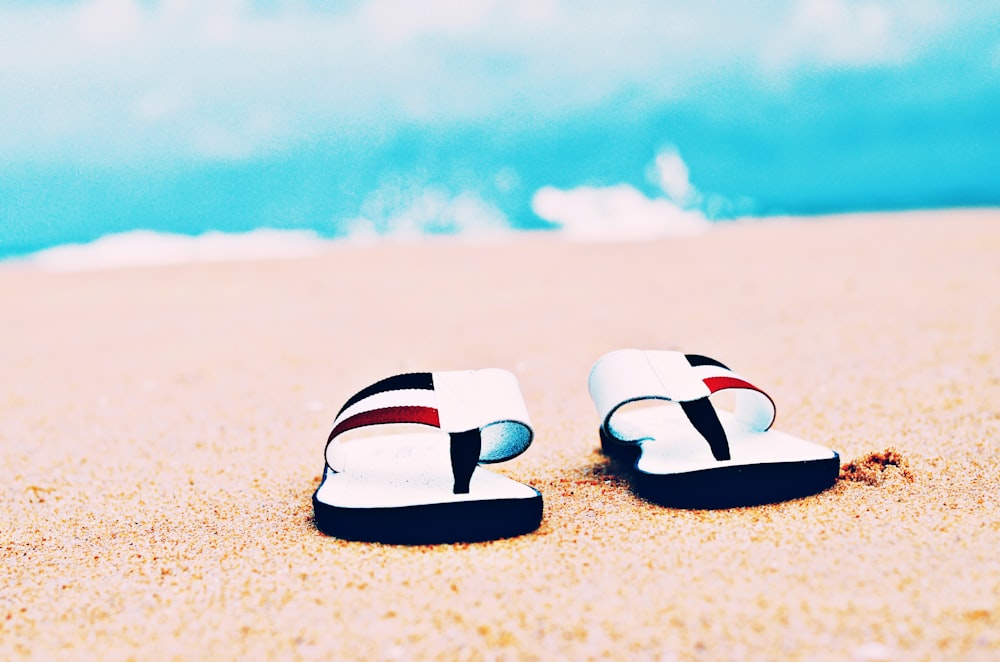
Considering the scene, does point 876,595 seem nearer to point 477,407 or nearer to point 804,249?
point 477,407

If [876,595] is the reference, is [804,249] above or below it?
above

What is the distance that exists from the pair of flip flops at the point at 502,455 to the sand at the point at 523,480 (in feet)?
0.21

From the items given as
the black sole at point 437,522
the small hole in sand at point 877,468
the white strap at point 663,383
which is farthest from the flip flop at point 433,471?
the small hole in sand at point 877,468

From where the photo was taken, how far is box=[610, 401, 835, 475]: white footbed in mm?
2066

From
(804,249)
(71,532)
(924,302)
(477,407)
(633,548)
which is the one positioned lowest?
(71,532)

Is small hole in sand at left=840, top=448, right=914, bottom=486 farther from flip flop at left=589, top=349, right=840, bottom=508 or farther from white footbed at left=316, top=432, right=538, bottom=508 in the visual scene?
white footbed at left=316, top=432, right=538, bottom=508

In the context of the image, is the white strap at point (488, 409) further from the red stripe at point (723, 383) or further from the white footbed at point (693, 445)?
the red stripe at point (723, 383)

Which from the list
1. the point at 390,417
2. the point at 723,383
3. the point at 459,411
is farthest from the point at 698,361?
the point at 390,417

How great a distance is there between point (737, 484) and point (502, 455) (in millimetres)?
593

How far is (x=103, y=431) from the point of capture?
10.7ft

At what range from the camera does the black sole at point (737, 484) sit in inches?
79.4

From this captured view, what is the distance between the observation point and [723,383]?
214 cm

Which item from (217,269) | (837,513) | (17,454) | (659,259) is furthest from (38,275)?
(837,513)

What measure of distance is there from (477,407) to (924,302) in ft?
13.9
